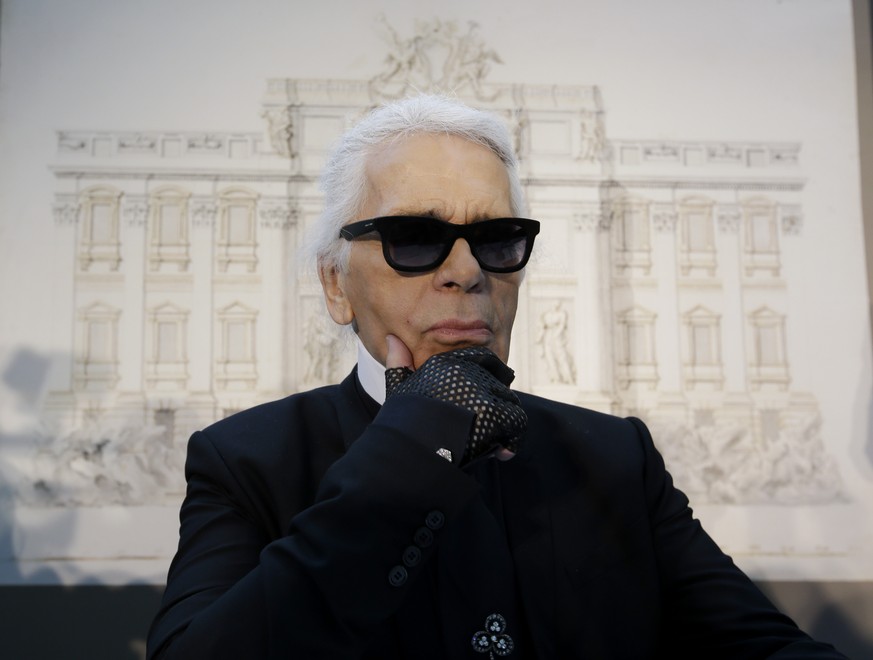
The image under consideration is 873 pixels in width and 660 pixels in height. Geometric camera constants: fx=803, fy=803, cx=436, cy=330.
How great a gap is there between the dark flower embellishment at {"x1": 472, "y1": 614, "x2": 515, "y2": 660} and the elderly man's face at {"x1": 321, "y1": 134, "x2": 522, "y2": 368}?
1.25ft

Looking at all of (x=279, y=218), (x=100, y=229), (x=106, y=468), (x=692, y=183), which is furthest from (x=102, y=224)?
(x=692, y=183)

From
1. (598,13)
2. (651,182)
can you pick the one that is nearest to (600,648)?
(651,182)

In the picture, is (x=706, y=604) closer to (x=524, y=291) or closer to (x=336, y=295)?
(x=336, y=295)

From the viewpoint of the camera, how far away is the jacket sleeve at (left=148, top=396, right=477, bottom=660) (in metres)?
0.92

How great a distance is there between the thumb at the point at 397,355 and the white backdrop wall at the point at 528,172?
307 centimetres

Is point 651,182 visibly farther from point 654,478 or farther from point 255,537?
point 255,537

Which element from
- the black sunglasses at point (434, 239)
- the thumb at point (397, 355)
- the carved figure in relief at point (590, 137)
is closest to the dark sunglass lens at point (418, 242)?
the black sunglasses at point (434, 239)

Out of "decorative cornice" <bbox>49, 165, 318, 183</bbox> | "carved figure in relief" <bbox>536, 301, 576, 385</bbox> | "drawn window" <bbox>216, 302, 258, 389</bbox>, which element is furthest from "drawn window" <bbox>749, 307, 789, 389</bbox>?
"drawn window" <bbox>216, 302, 258, 389</bbox>

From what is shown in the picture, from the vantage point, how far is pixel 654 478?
1376 millimetres

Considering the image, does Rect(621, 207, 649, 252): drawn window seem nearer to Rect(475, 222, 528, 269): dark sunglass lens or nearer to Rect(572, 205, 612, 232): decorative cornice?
Rect(572, 205, 612, 232): decorative cornice

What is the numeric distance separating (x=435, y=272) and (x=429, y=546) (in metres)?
0.42

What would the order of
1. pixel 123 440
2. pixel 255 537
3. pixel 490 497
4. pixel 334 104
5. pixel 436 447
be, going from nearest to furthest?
1. pixel 436 447
2. pixel 255 537
3. pixel 490 497
4. pixel 123 440
5. pixel 334 104

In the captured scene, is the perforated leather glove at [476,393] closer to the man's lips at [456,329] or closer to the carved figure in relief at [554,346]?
the man's lips at [456,329]

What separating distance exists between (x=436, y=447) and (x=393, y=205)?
0.44m
